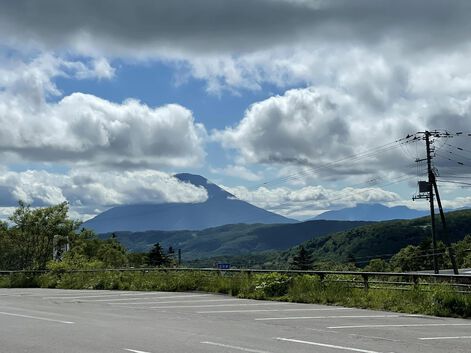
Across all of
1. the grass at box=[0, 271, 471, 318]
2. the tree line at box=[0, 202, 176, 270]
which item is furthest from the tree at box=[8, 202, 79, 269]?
the grass at box=[0, 271, 471, 318]

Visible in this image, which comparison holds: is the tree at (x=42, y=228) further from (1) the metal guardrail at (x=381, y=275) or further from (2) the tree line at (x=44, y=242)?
(1) the metal guardrail at (x=381, y=275)

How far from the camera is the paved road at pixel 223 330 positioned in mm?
9609

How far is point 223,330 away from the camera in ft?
38.7

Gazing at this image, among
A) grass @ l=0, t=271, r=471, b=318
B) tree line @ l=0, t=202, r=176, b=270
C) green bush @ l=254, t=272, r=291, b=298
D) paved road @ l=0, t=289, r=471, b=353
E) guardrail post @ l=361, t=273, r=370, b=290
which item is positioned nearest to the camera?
paved road @ l=0, t=289, r=471, b=353

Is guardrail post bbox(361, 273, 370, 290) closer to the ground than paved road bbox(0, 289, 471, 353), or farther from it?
farther from it

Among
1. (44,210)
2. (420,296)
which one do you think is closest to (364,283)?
(420,296)

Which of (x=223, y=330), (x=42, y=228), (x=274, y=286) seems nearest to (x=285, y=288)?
(x=274, y=286)

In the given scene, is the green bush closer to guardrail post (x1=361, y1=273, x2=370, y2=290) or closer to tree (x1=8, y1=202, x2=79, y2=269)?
guardrail post (x1=361, y1=273, x2=370, y2=290)

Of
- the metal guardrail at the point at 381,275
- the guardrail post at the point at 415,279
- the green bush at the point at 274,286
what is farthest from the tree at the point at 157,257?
the guardrail post at the point at 415,279

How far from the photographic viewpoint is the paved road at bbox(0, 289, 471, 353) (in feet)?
31.5

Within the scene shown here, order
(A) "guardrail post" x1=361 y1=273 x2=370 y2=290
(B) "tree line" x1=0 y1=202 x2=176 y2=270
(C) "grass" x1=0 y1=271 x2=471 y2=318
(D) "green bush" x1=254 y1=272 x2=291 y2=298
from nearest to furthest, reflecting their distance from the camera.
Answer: (C) "grass" x1=0 y1=271 x2=471 y2=318, (A) "guardrail post" x1=361 y1=273 x2=370 y2=290, (D) "green bush" x1=254 y1=272 x2=291 y2=298, (B) "tree line" x1=0 y1=202 x2=176 y2=270

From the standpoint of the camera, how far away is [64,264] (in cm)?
3500

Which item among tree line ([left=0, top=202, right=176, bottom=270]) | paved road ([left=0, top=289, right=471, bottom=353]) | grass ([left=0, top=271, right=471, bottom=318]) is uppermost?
tree line ([left=0, top=202, right=176, bottom=270])

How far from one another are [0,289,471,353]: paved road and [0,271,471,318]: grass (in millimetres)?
1059
